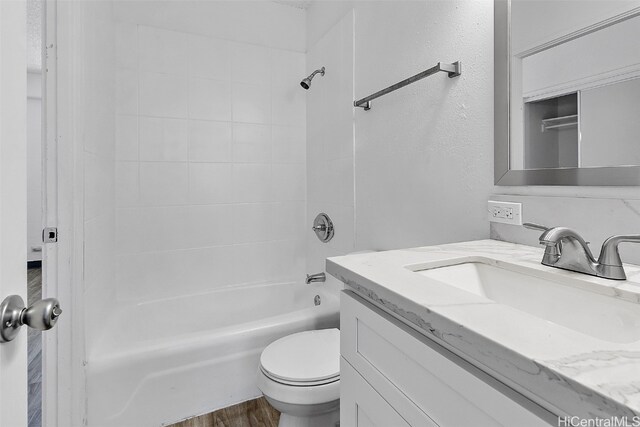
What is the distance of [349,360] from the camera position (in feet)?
2.40

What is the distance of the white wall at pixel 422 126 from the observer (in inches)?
42.7

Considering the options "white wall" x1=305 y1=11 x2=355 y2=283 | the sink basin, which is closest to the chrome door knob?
the sink basin

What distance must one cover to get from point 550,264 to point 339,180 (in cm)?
135

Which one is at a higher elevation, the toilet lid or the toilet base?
the toilet lid

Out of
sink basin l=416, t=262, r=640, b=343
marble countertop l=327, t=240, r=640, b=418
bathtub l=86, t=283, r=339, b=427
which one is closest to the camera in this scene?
marble countertop l=327, t=240, r=640, b=418

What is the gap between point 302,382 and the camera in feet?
3.57

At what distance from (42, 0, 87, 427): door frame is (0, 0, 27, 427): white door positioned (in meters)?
0.73

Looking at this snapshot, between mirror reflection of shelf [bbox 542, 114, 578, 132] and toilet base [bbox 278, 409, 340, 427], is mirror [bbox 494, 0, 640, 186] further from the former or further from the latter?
toilet base [bbox 278, 409, 340, 427]

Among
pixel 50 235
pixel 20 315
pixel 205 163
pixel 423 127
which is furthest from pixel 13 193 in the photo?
pixel 205 163

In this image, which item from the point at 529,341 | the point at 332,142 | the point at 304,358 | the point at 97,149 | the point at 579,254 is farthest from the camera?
the point at 332,142

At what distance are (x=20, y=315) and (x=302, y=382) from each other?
2.80 feet

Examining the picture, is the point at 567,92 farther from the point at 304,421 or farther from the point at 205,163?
the point at 205,163

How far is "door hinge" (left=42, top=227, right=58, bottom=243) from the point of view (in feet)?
3.43

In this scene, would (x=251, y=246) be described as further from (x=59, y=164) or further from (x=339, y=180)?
(x=59, y=164)
